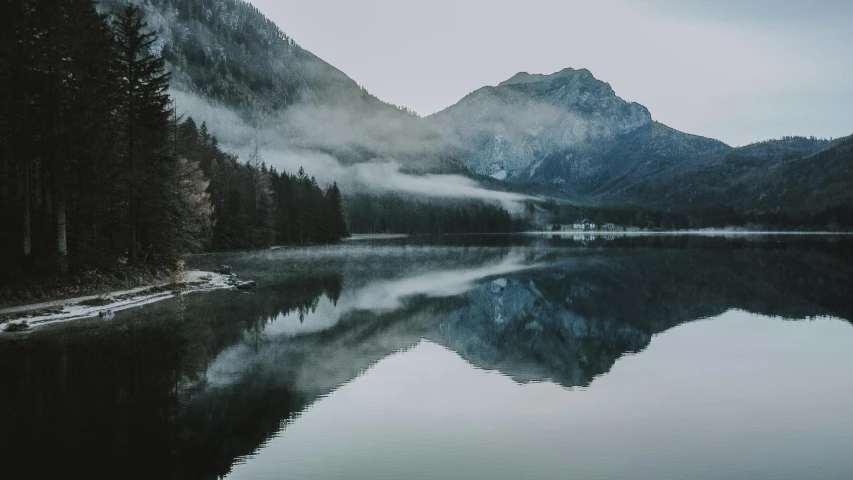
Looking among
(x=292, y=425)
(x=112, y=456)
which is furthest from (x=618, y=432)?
(x=112, y=456)

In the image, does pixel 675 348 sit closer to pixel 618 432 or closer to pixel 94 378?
pixel 618 432

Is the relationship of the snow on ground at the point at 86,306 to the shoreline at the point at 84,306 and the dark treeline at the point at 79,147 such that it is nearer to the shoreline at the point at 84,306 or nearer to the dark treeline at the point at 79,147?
the shoreline at the point at 84,306

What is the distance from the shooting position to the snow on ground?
27.4m

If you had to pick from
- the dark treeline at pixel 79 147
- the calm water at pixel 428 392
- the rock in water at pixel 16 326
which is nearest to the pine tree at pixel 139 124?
the dark treeline at pixel 79 147

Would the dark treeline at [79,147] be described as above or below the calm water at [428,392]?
above

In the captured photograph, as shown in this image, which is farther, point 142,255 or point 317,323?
point 142,255

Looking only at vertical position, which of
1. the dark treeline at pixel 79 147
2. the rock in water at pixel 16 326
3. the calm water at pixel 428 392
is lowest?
the calm water at pixel 428 392

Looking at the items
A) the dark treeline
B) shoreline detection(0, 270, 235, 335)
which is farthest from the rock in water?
the dark treeline

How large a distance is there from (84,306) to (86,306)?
4.2 inches

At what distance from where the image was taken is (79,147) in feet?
107

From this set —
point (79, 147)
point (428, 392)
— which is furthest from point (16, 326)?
point (428, 392)

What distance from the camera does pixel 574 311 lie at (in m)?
37.4

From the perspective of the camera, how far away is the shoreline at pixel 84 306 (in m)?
26.7

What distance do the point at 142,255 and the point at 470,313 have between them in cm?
2595
